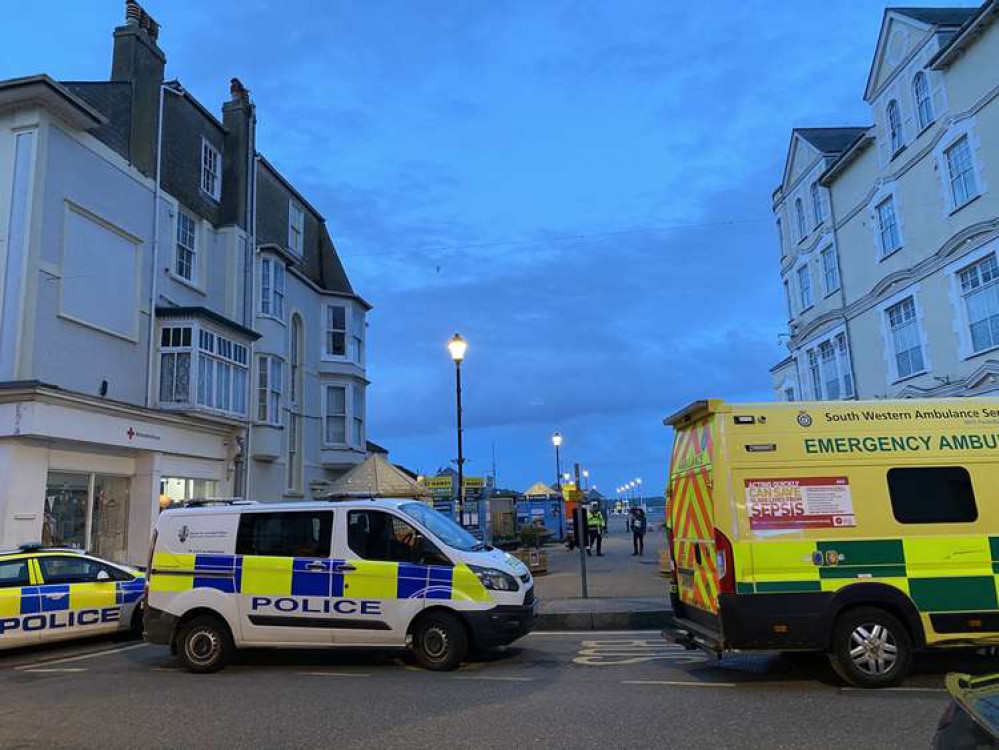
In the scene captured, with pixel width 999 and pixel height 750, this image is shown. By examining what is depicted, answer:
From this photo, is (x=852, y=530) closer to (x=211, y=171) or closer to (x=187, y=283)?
(x=187, y=283)

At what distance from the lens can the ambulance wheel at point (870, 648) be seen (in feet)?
23.3

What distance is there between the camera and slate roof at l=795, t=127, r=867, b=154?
2741cm

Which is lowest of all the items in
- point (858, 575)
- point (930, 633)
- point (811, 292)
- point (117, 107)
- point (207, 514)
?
point (930, 633)

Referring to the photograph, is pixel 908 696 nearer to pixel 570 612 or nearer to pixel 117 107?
pixel 570 612

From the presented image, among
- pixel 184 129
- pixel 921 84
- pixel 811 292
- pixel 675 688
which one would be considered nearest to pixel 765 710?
pixel 675 688

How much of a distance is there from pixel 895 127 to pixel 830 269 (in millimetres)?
6168

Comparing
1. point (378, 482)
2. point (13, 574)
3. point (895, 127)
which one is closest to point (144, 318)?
point (378, 482)

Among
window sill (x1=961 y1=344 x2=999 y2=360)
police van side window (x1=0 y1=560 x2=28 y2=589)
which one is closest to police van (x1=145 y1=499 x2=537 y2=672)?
police van side window (x1=0 y1=560 x2=28 y2=589)

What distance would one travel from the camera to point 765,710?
256 inches

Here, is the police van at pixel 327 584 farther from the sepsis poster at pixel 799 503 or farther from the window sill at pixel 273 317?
the window sill at pixel 273 317

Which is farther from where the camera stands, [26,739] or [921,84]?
[921,84]

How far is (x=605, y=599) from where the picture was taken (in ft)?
45.0

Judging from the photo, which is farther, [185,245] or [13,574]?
[185,245]

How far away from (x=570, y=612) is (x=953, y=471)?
636cm
